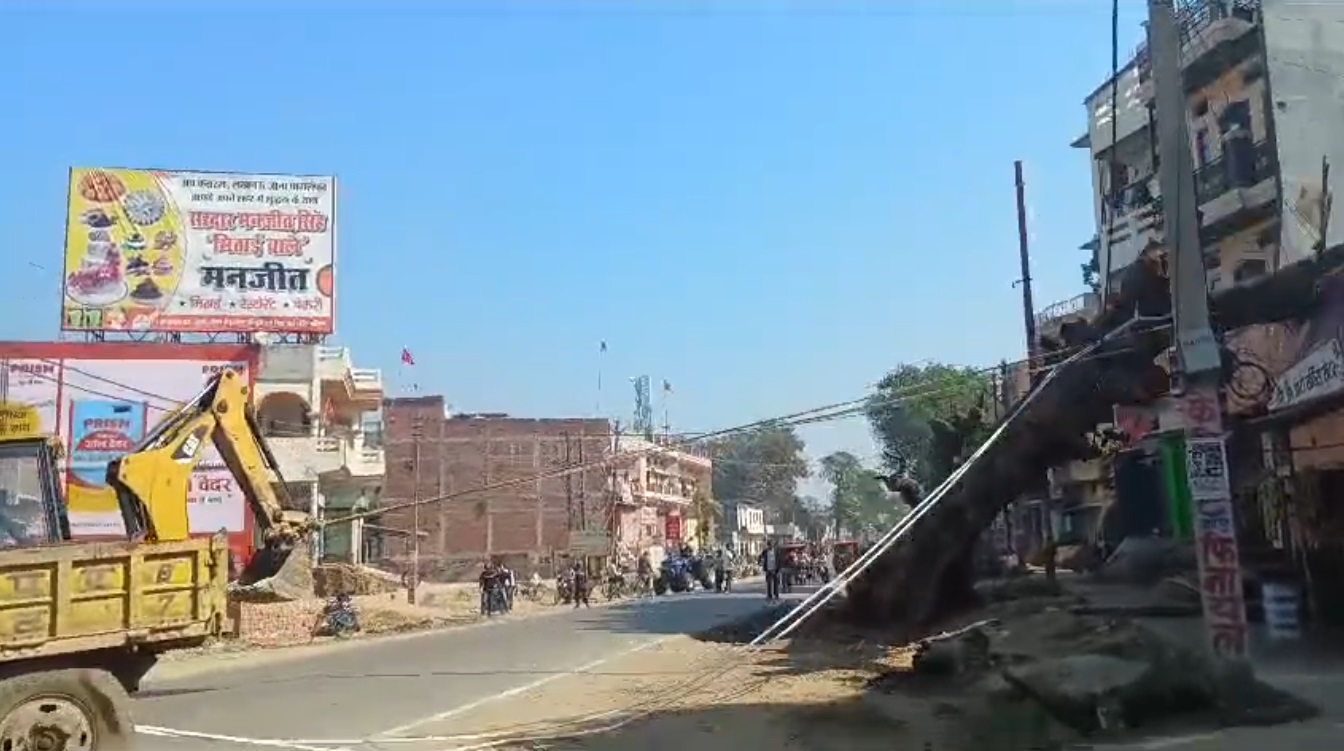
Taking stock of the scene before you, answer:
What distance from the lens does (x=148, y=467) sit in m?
12.2

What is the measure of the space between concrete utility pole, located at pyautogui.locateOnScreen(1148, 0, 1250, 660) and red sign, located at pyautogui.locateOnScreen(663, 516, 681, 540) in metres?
69.4

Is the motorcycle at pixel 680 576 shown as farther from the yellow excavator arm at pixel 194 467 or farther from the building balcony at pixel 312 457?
the yellow excavator arm at pixel 194 467

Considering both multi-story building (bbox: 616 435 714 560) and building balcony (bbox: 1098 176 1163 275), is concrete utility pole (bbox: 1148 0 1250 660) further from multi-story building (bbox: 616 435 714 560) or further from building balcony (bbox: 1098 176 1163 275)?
multi-story building (bbox: 616 435 714 560)

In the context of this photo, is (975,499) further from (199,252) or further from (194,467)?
(199,252)

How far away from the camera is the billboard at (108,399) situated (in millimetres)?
35719

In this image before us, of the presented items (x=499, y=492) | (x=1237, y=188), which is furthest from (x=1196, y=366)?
(x=499, y=492)

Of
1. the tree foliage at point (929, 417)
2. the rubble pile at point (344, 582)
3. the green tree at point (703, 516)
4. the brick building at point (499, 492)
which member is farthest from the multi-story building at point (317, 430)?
the green tree at point (703, 516)

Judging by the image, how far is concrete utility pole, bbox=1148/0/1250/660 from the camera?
10.8 m

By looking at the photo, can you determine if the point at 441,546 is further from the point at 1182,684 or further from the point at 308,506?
the point at 1182,684

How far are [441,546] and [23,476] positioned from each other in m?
55.6

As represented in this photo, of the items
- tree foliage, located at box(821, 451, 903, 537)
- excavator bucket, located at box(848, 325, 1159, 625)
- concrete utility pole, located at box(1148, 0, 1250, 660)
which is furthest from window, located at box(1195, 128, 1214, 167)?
tree foliage, located at box(821, 451, 903, 537)

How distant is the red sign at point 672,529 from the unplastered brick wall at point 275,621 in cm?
5074

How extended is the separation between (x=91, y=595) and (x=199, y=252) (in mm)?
31274

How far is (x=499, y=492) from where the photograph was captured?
64312 mm
